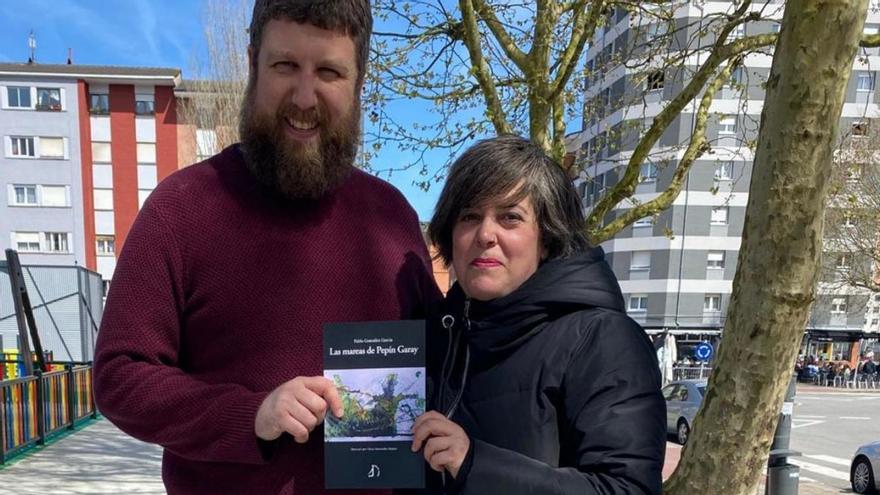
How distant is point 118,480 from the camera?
6.87 m

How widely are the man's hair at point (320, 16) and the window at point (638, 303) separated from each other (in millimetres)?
34113

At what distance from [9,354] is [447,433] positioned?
13461 millimetres

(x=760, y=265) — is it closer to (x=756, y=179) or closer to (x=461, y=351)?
(x=756, y=179)

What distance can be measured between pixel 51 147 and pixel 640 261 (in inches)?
1259

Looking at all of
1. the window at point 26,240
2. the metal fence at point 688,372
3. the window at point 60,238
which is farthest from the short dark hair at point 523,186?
the window at point 26,240

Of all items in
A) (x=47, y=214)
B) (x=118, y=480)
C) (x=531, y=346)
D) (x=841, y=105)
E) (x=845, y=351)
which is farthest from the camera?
(x=845, y=351)

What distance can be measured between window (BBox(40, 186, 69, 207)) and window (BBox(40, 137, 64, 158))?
1.56 meters

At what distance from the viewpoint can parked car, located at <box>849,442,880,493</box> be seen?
9281mm

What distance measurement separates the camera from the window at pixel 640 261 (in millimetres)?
33000

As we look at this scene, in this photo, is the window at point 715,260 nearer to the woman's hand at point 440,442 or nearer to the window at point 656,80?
the window at point 656,80

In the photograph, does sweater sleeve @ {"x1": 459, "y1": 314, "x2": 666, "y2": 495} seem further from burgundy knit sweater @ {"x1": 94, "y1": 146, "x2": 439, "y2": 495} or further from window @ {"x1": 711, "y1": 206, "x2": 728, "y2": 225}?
window @ {"x1": 711, "y1": 206, "x2": 728, "y2": 225}

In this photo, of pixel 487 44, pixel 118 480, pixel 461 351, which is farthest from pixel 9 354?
pixel 461 351

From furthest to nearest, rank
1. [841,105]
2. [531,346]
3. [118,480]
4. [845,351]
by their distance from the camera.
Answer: [845,351], [118,480], [841,105], [531,346]

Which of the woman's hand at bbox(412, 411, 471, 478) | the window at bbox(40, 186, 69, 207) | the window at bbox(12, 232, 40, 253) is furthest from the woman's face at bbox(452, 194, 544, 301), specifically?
the window at bbox(12, 232, 40, 253)
